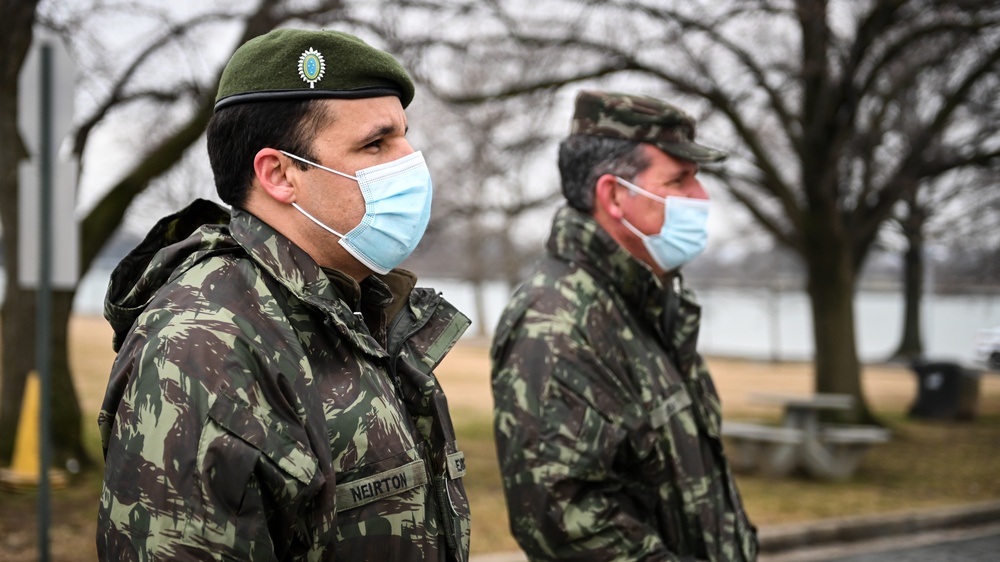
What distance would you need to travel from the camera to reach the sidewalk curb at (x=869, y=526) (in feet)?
23.5

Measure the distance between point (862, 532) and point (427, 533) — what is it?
656 cm

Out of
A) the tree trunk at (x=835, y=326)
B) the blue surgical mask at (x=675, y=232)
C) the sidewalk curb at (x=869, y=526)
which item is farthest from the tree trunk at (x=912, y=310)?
the blue surgical mask at (x=675, y=232)

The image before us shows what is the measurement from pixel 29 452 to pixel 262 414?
21.1 feet

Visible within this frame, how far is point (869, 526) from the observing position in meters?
7.64

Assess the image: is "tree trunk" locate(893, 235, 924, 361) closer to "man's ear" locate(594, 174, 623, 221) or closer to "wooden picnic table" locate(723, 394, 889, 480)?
"wooden picnic table" locate(723, 394, 889, 480)

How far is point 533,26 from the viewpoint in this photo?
32.8 ft

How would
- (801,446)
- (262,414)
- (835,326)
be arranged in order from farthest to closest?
(835,326) < (801,446) < (262,414)

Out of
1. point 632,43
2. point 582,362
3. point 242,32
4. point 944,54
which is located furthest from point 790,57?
point 582,362

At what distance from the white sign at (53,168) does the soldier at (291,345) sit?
2.99 meters

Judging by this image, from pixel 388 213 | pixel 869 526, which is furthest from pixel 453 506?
pixel 869 526

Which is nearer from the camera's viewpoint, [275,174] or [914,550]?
[275,174]

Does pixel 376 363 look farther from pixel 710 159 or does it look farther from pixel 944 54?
pixel 944 54

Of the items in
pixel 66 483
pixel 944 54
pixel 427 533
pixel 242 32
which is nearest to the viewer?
pixel 427 533

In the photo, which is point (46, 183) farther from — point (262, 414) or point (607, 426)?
point (262, 414)
